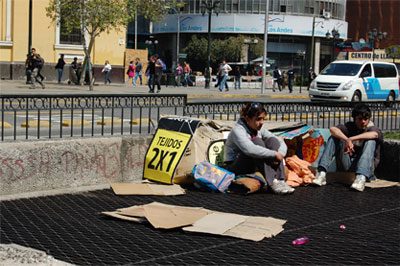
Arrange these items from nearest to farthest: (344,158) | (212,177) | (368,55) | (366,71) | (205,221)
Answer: (205,221) → (212,177) → (344,158) → (366,71) → (368,55)

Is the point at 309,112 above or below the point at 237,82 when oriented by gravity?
below

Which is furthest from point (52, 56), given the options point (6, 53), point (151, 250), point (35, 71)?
point (151, 250)

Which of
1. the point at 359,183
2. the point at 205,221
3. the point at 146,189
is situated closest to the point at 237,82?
the point at 359,183

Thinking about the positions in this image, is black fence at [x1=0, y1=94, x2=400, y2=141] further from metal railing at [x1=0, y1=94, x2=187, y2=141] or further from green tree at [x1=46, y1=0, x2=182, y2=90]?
green tree at [x1=46, y1=0, x2=182, y2=90]

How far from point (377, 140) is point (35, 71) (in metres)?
29.1

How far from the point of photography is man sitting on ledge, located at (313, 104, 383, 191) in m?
9.79

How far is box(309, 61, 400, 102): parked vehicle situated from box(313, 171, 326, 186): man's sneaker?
20.5 metres

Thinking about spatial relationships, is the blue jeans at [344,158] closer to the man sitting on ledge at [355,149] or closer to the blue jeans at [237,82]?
the man sitting on ledge at [355,149]

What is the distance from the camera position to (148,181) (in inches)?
373

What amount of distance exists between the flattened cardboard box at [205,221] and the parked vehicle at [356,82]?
2318 centimetres

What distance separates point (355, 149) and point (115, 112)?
394cm

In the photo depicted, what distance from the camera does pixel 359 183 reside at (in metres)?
9.60

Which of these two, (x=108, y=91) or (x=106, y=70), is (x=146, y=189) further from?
(x=106, y=70)

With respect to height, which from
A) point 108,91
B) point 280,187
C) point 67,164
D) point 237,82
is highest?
point 237,82
